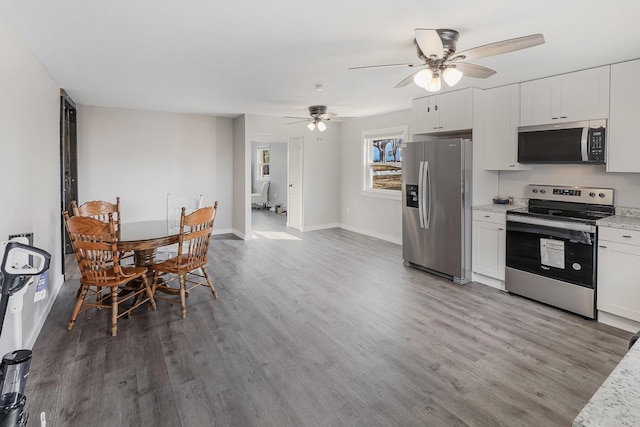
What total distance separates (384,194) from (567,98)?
3447 mm

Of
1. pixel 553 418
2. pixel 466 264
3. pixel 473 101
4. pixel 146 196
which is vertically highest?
pixel 473 101

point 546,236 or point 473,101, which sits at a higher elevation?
point 473,101

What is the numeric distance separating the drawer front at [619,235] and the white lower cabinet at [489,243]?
3.01 feet

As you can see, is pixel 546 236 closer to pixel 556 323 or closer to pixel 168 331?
pixel 556 323

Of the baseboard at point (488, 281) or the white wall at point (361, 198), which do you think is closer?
the baseboard at point (488, 281)

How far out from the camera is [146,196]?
642 cm

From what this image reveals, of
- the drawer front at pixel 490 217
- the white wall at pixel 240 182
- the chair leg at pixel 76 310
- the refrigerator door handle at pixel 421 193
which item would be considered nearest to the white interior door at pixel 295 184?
the white wall at pixel 240 182

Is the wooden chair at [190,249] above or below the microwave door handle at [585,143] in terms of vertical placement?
below

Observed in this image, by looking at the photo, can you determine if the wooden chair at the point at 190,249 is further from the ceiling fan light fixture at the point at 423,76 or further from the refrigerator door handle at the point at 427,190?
the refrigerator door handle at the point at 427,190

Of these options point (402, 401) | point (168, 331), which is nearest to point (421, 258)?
point (402, 401)

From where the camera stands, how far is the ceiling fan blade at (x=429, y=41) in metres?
2.13

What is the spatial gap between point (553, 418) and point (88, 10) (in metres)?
3.70

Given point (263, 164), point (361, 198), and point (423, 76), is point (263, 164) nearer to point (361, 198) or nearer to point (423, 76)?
point (361, 198)

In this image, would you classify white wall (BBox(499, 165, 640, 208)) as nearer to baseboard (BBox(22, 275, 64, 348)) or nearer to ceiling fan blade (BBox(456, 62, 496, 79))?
ceiling fan blade (BBox(456, 62, 496, 79))
